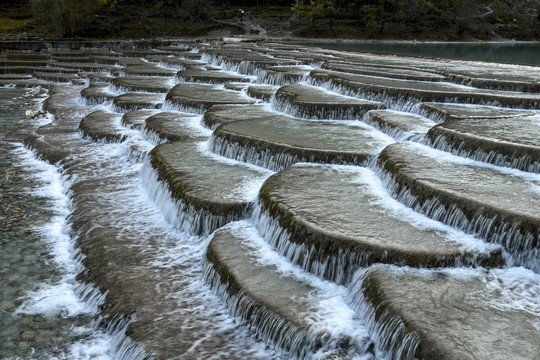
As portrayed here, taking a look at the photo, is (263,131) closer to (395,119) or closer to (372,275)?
(395,119)

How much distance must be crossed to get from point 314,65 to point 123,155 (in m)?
9.57

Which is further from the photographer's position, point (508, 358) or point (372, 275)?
point (372, 275)

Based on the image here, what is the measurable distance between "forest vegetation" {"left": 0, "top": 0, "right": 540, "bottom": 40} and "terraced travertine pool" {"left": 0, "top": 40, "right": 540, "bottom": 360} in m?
48.6

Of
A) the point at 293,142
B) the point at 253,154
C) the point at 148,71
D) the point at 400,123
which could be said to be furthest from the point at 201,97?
the point at 148,71

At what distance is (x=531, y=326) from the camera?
15.0 ft

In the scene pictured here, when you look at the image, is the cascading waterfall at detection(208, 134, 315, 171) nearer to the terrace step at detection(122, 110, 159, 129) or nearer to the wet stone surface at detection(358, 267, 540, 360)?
the terrace step at detection(122, 110, 159, 129)

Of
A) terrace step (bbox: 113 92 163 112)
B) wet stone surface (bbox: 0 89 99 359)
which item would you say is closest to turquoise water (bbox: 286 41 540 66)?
terrace step (bbox: 113 92 163 112)

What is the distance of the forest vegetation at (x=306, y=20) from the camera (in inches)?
2299

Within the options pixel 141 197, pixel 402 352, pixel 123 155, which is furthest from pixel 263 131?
pixel 402 352

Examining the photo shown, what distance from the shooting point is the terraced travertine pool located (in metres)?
5.09

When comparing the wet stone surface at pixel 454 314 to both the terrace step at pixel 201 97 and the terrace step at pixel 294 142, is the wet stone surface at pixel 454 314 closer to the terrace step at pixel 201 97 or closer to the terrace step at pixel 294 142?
the terrace step at pixel 294 142

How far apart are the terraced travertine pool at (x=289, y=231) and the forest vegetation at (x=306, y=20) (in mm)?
48614

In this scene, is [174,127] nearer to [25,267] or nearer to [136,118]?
[136,118]

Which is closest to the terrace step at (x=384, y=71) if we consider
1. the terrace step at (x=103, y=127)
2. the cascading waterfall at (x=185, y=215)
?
the terrace step at (x=103, y=127)
